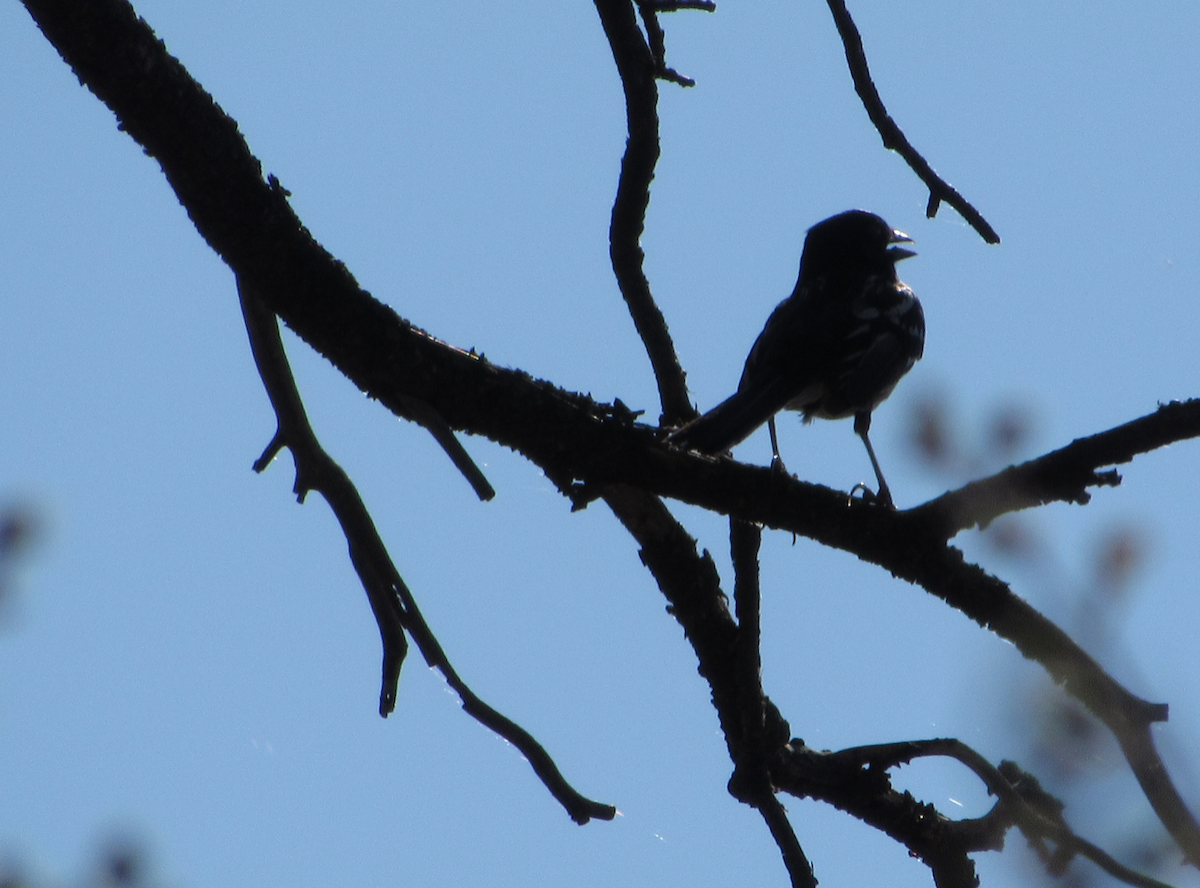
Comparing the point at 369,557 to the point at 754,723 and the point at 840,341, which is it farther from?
the point at 840,341

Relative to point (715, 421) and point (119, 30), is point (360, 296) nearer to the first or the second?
point (119, 30)

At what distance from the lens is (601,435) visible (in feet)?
9.26

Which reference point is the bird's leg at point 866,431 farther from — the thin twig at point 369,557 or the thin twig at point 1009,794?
the thin twig at point 369,557

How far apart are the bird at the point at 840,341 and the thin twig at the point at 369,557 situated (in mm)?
1577

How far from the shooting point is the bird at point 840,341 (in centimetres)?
503

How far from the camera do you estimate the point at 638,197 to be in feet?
13.6

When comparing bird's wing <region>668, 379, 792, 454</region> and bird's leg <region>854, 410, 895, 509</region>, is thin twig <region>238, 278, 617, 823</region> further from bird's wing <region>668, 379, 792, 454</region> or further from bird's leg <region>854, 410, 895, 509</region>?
bird's leg <region>854, 410, 895, 509</region>

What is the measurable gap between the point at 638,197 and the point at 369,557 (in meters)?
1.78

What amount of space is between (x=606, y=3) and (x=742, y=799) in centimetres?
253

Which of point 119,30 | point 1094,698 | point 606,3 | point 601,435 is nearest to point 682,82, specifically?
point 606,3

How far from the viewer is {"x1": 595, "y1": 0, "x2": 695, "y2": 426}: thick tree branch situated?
12.8 ft

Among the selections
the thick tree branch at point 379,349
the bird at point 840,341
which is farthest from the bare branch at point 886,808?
the bird at point 840,341

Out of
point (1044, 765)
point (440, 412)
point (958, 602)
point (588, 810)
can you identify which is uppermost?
point (958, 602)

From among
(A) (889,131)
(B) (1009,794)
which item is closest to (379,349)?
(A) (889,131)
